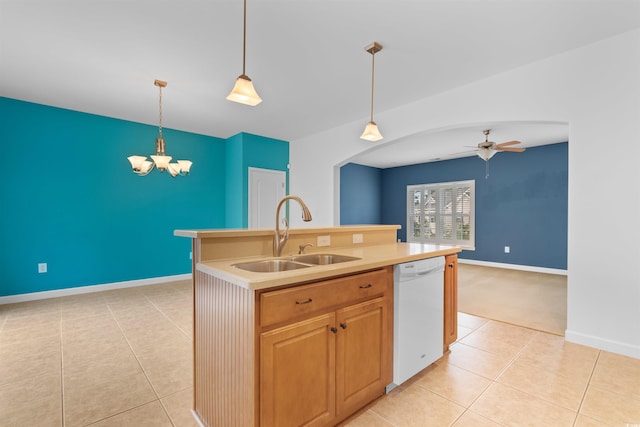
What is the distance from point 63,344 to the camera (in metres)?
2.69

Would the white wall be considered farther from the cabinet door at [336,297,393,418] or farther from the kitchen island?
the cabinet door at [336,297,393,418]

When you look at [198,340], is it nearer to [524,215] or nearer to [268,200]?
[268,200]

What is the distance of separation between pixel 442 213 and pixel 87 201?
23.9ft

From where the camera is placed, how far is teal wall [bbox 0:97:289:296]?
3.91m

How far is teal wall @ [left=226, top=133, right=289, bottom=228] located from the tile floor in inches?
102

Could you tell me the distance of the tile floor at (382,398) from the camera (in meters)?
1.73

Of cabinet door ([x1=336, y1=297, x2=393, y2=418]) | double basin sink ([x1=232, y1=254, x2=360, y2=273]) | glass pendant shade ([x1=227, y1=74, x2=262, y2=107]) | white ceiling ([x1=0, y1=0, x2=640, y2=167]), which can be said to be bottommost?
cabinet door ([x1=336, y1=297, x2=393, y2=418])

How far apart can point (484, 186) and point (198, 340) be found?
6.85 metres

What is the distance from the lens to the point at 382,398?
189 cm

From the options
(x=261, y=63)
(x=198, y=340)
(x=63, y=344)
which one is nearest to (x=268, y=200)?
(x=261, y=63)

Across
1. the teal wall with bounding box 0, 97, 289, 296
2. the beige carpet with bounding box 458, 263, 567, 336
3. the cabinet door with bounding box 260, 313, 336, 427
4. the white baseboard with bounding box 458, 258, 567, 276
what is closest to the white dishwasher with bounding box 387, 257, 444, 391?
the cabinet door with bounding box 260, 313, 336, 427

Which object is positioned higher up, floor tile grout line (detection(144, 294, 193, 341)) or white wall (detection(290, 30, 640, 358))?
white wall (detection(290, 30, 640, 358))

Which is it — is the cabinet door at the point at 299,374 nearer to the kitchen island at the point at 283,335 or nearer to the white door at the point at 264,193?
the kitchen island at the point at 283,335

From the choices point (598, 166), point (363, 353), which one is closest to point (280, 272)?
point (363, 353)
